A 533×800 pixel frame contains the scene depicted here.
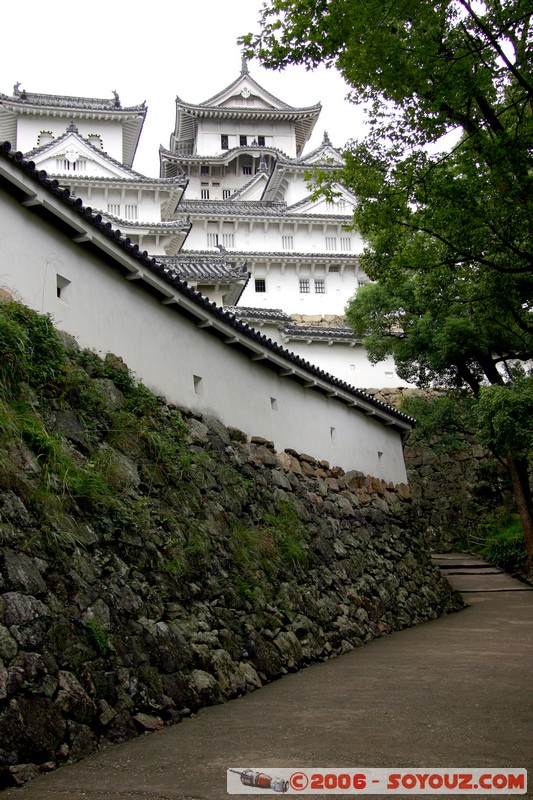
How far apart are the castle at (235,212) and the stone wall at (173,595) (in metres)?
17.0

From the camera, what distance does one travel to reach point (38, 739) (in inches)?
217

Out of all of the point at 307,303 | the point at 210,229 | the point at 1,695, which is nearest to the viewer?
the point at 1,695

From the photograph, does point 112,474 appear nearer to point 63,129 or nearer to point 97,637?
point 97,637

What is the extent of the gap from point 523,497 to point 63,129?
32.5 m

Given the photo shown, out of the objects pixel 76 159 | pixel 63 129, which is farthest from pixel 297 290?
pixel 63 129

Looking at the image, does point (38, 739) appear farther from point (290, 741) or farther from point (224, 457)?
point (224, 457)

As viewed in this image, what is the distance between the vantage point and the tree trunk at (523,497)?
22.9 meters

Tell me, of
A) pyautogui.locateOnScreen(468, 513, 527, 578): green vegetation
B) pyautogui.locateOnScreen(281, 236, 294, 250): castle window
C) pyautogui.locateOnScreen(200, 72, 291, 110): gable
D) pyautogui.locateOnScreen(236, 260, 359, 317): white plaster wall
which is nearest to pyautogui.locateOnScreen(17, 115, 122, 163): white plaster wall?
pyautogui.locateOnScreen(281, 236, 294, 250): castle window

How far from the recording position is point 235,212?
4122cm

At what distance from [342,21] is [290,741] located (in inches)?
326

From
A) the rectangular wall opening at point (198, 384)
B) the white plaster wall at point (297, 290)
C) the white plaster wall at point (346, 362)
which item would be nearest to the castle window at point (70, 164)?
the white plaster wall at point (297, 290)

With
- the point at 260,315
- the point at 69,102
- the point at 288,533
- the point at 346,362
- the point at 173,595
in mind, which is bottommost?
the point at 173,595

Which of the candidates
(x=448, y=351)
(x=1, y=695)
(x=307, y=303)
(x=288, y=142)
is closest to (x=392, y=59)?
(x=1, y=695)

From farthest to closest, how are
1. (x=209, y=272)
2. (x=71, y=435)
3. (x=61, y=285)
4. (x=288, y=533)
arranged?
(x=209, y=272), (x=288, y=533), (x=61, y=285), (x=71, y=435)
